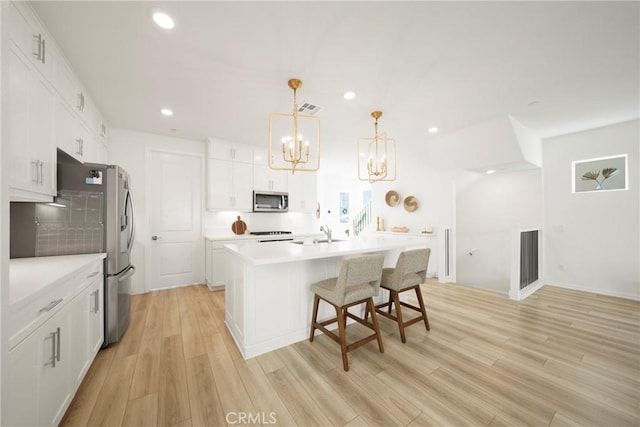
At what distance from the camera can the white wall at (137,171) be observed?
3914 mm

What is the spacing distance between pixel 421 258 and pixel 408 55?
1988 mm

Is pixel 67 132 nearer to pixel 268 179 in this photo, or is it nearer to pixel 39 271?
pixel 39 271

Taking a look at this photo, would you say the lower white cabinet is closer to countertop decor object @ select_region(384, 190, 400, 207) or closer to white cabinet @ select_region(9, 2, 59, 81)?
white cabinet @ select_region(9, 2, 59, 81)

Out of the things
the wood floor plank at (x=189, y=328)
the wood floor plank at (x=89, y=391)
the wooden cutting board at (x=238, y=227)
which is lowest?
the wood floor plank at (x=189, y=328)

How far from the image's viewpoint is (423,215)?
5.34 meters

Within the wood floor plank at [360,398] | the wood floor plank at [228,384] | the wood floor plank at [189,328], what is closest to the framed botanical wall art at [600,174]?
the wood floor plank at [360,398]

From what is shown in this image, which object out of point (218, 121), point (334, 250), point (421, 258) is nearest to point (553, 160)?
point (421, 258)

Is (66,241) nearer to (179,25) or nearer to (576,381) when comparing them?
(179,25)

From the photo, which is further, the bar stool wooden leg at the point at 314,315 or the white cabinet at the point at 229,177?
the white cabinet at the point at 229,177

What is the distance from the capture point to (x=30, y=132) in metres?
1.66

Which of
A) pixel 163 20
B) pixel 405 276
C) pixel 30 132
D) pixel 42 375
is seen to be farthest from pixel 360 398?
pixel 163 20

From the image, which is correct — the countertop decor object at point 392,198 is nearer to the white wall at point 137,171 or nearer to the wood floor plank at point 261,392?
the wood floor plank at point 261,392

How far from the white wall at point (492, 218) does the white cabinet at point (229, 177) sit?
4.43 metres

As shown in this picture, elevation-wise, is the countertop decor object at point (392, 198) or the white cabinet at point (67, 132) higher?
the white cabinet at point (67, 132)
